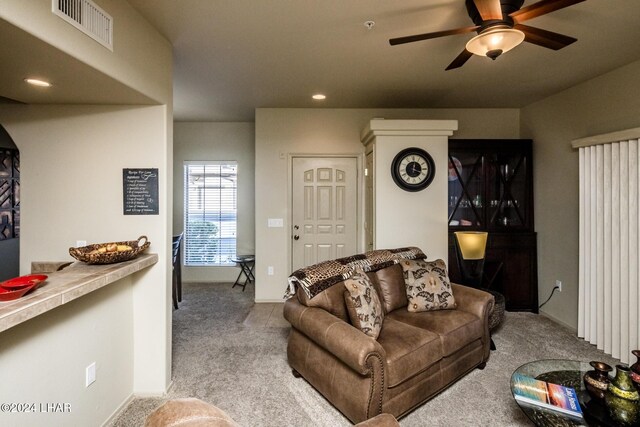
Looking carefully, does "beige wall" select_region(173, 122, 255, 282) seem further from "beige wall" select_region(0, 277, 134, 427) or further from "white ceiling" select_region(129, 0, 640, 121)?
"beige wall" select_region(0, 277, 134, 427)

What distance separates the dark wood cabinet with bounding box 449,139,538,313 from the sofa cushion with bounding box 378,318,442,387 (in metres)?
2.08

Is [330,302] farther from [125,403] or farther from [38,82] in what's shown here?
[38,82]

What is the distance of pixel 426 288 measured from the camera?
9.37 ft

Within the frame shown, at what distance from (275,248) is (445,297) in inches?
102

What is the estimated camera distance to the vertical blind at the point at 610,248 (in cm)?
294

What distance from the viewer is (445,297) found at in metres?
2.84

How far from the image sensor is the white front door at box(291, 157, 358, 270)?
189 inches

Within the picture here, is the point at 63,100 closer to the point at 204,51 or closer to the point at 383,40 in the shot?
the point at 204,51

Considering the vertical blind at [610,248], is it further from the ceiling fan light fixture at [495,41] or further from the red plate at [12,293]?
the red plate at [12,293]

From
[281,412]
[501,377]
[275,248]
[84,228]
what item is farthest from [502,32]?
[275,248]

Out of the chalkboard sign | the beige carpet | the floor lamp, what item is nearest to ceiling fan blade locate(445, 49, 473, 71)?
the floor lamp

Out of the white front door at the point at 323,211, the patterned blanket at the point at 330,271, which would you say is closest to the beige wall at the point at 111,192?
the patterned blanket at the point at 330,271

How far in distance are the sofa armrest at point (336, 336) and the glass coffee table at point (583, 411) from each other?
812mm

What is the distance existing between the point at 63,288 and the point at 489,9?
2578 mm
